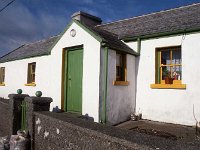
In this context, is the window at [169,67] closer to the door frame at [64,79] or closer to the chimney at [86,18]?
the door frame at [64,79]

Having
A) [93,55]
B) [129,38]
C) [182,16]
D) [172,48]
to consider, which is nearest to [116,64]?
[93,55]

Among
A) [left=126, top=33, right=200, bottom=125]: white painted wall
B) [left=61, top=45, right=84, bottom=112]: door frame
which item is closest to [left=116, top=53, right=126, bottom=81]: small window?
[left=126, top=33, right=200, bottom=125]: white painted wall

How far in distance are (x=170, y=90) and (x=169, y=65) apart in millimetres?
1037

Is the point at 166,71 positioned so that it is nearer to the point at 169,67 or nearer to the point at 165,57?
the point at 169,67

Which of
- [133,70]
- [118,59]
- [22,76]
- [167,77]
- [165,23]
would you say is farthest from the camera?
[22,76]

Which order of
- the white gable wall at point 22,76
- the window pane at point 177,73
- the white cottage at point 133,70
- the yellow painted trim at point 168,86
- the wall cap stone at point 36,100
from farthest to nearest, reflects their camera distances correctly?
the white gable wall at point 22,76, the window pane at point 177,73, the yellow painted trim at point 168,86, the white cottage at point 133,70, the wall cap stone at point 36,100

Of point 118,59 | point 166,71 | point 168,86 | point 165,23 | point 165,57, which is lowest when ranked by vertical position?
point 168,86

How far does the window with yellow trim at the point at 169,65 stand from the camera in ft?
27.0

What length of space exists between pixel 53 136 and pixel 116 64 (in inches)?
165

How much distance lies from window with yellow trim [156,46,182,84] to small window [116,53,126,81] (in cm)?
134

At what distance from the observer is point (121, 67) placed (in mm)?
8625

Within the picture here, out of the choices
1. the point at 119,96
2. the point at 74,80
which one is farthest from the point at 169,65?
the point at 74,80

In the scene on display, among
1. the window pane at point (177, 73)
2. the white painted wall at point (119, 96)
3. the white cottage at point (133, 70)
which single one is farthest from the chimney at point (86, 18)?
the window pane at point (177, 73)

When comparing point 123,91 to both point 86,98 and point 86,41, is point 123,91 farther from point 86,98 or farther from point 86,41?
point 86,41
